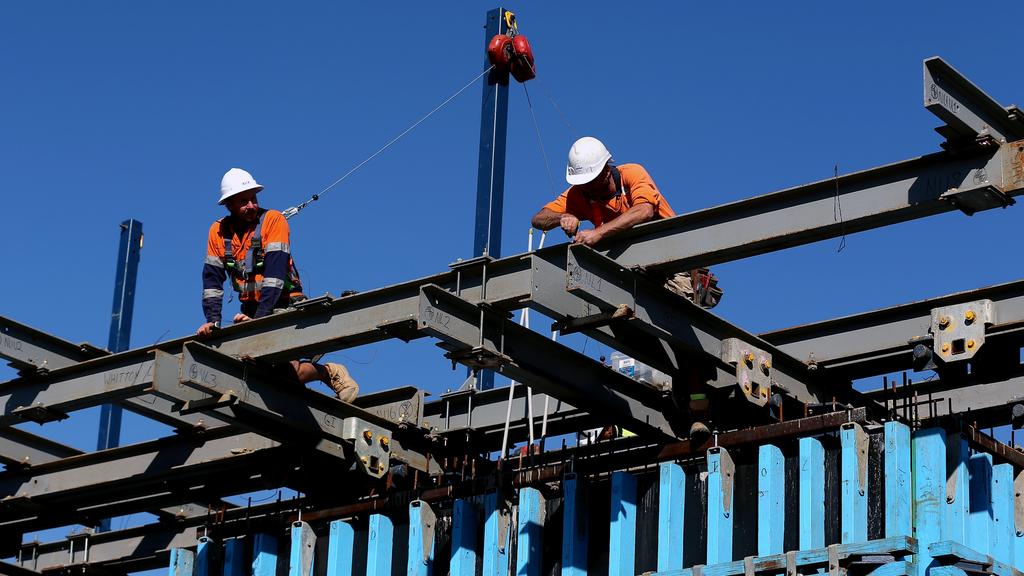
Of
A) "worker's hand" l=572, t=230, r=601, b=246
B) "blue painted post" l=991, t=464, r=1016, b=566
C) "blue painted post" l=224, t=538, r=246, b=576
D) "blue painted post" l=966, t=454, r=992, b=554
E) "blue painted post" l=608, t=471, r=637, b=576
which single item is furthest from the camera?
"blue painted post" l=224, t=538, r=246, b=576

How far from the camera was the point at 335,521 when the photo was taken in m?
19.4

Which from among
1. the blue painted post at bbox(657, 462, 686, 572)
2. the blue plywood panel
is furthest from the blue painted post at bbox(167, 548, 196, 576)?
the blue plywood panel

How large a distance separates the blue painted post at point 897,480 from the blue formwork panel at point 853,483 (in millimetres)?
252

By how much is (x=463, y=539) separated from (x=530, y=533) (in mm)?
800

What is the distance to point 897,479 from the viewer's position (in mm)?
15633

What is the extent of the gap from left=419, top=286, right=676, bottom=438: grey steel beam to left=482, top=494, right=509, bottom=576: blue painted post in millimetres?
1342

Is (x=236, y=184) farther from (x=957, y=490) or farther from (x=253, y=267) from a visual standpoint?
(x=957, y=490)

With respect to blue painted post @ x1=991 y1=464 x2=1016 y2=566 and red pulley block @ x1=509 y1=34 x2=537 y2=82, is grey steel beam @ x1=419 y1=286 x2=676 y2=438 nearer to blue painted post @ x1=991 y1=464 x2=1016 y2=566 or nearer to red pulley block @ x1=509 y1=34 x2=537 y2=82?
blue painted post @ x1=991 y1=464 x2=1016 y2=566

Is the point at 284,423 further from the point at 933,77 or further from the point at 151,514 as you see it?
the point at 933,77

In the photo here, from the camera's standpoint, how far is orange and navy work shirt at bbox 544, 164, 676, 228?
17.3m

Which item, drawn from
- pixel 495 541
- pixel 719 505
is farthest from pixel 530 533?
pixel 719 505

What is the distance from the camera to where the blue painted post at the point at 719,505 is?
53.8ft

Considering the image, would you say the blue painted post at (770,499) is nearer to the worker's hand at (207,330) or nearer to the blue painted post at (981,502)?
the blue painted post at (981,502)

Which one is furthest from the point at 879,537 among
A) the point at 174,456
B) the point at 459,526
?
the point at 174,456
